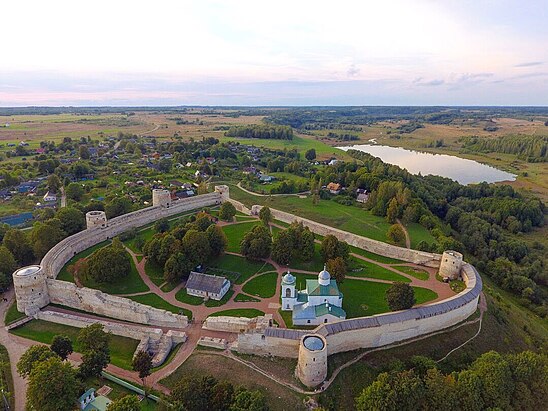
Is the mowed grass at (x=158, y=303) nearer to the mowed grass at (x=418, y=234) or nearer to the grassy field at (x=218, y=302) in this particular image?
the grassy field at (x=218, y=302)

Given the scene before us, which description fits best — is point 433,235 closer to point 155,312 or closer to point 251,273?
point 251,273

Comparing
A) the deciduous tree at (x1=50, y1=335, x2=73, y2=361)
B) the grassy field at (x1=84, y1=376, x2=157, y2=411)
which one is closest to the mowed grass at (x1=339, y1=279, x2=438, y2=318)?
the grassy field at (x1=84, y1=376, x2=157, y2=411)

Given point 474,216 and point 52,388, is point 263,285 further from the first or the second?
point 474,216

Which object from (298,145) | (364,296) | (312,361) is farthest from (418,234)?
(298,145)

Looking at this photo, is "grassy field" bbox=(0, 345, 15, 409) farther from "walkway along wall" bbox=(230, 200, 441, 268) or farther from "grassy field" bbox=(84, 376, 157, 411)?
"walkway along wall" bbox=(230, 200, 441, 268)

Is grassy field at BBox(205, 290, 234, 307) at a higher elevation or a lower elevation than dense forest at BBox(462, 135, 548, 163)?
higher

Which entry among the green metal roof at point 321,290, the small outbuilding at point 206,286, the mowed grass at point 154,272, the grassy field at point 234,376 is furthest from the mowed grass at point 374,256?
the mowed grass at point 154,272
